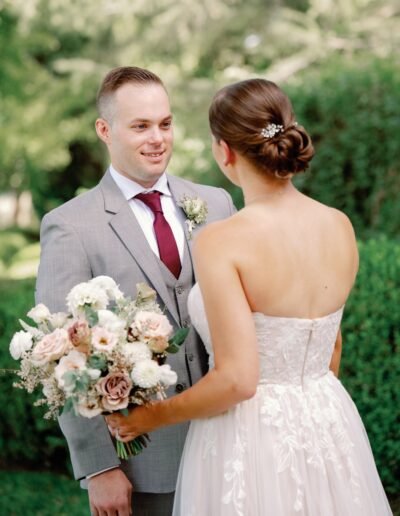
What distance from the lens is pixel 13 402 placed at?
6488 mm

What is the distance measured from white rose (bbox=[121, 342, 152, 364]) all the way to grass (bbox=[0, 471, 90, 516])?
3548mm

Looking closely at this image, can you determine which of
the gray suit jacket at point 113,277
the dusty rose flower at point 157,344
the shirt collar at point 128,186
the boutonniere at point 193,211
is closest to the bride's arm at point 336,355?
the gray suit jacket at point 113,277

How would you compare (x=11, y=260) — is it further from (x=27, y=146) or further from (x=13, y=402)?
(x=13, y=402)

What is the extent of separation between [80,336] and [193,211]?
109 centimetres

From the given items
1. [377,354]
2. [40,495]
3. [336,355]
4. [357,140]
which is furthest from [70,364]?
[357,140]

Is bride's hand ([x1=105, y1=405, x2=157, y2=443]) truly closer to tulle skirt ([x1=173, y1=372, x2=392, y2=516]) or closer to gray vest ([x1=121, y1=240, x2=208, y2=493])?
tulle skirt ([x1=173, y1=372, x2=392, y2=516])

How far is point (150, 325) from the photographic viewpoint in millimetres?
2621

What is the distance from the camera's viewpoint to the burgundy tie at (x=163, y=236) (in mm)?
3318

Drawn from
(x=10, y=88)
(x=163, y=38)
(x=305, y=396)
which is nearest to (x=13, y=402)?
(x=305, y=396)

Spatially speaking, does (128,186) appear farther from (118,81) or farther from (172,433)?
(172,433)

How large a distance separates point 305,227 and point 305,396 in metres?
0.65

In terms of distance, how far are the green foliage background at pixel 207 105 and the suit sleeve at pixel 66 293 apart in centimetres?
239

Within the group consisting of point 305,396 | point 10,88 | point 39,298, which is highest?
point 10,88

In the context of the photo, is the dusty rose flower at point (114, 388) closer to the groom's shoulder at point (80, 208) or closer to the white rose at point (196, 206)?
the groom's shoulder at point (80, 208)
